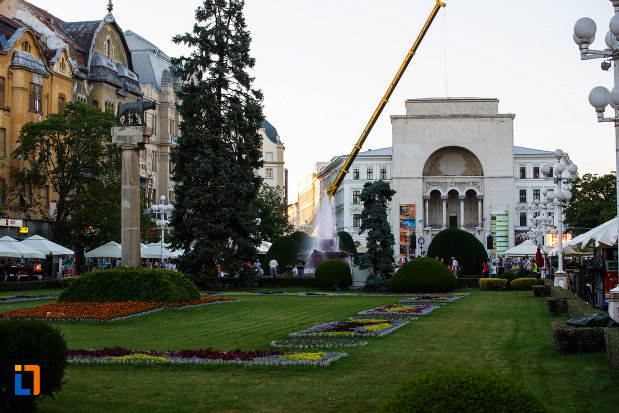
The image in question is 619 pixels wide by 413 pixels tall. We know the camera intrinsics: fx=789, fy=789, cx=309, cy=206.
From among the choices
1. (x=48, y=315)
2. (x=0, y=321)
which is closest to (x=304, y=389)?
(x=0, y=321)

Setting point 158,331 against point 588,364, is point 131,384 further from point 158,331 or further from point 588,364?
point 158,331

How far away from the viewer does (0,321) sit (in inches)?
323

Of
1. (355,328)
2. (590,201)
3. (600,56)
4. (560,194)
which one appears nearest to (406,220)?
(590,201)

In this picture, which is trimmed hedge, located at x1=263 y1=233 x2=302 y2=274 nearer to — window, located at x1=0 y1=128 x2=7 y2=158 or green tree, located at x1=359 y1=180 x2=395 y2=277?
green tree, located at x1=359 y1=180 x2=395 y2=277

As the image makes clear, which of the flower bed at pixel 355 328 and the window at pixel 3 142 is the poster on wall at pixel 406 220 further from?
the flower bed at pixel 355 328

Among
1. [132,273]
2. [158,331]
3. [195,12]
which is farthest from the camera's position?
[195,12]

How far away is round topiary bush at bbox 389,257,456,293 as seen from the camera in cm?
3731

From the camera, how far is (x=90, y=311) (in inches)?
864

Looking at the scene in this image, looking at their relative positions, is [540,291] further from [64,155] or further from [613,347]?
[64,155]

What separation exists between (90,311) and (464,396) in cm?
1803

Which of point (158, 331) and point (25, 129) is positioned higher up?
point (25, 129)

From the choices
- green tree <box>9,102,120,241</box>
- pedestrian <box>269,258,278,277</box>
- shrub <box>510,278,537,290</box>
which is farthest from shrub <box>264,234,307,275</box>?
shrub <box>510,278,537,290</box>

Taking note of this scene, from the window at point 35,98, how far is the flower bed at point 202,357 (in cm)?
4097

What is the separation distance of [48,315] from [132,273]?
4.45 m
